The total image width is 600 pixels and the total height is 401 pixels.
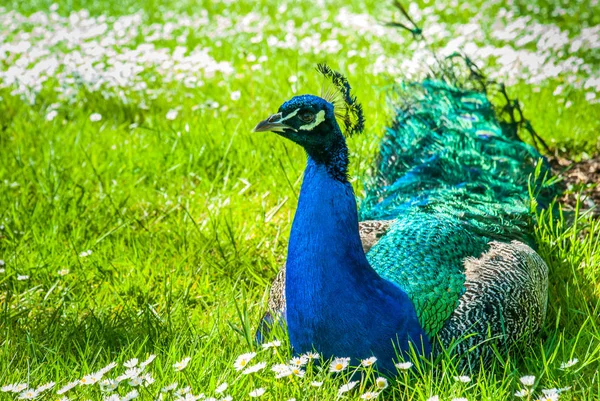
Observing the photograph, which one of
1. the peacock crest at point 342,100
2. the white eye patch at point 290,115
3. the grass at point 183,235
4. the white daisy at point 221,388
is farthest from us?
the grass at point 183,235

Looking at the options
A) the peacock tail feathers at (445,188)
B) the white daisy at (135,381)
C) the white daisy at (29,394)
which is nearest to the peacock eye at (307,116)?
the peacock tail feathers at (445,188)

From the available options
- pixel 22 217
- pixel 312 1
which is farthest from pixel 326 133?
pixel 312 1

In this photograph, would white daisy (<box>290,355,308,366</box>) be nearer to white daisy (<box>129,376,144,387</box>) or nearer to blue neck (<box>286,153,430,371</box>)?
blue neck (<box>286,153,430,371</box>)

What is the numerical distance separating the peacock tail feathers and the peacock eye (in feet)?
1.85

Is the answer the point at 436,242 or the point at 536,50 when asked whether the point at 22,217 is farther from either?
the point at 536,50

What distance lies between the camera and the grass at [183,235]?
231 centimetres

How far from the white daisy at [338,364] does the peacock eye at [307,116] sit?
0.64m

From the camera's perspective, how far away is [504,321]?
7.61 feet

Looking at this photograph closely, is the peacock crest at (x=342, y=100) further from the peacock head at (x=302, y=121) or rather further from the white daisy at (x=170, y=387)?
the white daisy at (x=170, y=387)

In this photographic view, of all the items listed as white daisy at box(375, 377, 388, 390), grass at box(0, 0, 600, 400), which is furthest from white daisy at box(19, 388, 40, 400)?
white daisy at box(375, 377, 388, 390)

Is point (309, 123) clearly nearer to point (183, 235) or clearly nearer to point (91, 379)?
point (91, 379)

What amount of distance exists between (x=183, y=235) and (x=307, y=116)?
1.43m

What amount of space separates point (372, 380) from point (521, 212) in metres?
1.14

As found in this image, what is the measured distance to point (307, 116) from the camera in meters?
2.07
